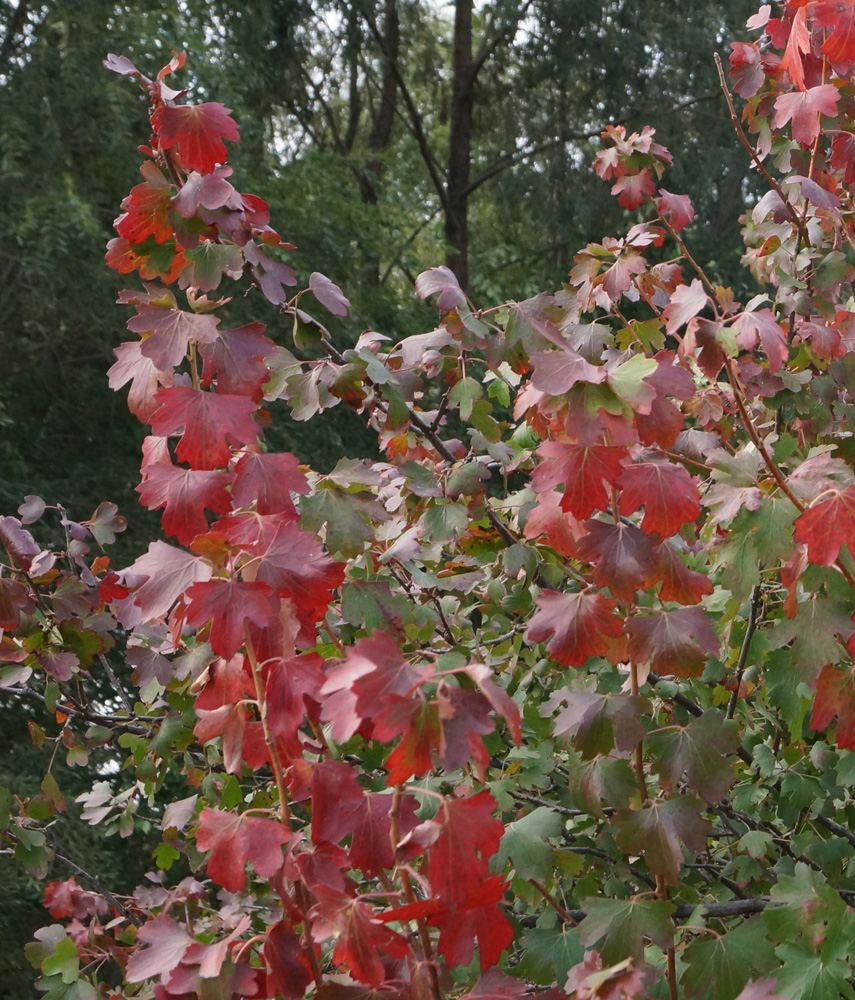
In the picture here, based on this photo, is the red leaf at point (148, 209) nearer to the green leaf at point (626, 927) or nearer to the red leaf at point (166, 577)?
the red leaf at point (166, 577)

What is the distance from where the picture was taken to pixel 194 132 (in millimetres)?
1079

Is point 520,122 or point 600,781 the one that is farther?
Result: point 520,122

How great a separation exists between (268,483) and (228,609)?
160 mm

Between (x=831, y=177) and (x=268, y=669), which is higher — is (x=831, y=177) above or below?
above

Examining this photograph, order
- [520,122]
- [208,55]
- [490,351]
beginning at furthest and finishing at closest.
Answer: [520,122] → [208,55] → [490,351]

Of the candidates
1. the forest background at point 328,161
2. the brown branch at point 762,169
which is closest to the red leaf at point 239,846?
the brown branch at point 762,169

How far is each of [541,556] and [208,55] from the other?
5775mm

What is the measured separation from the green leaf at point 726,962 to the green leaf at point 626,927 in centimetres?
6

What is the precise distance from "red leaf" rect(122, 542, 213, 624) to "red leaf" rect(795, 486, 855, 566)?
1.90 feet

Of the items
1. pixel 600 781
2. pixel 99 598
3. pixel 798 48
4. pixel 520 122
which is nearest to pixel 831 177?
pixel 798 48

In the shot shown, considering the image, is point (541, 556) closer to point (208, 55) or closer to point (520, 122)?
point (208, 55)

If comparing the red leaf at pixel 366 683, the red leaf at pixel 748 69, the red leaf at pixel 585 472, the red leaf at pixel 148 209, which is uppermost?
the red leaf at pixel 748 69

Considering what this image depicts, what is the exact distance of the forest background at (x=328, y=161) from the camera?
6.27 metres

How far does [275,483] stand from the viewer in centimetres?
100
